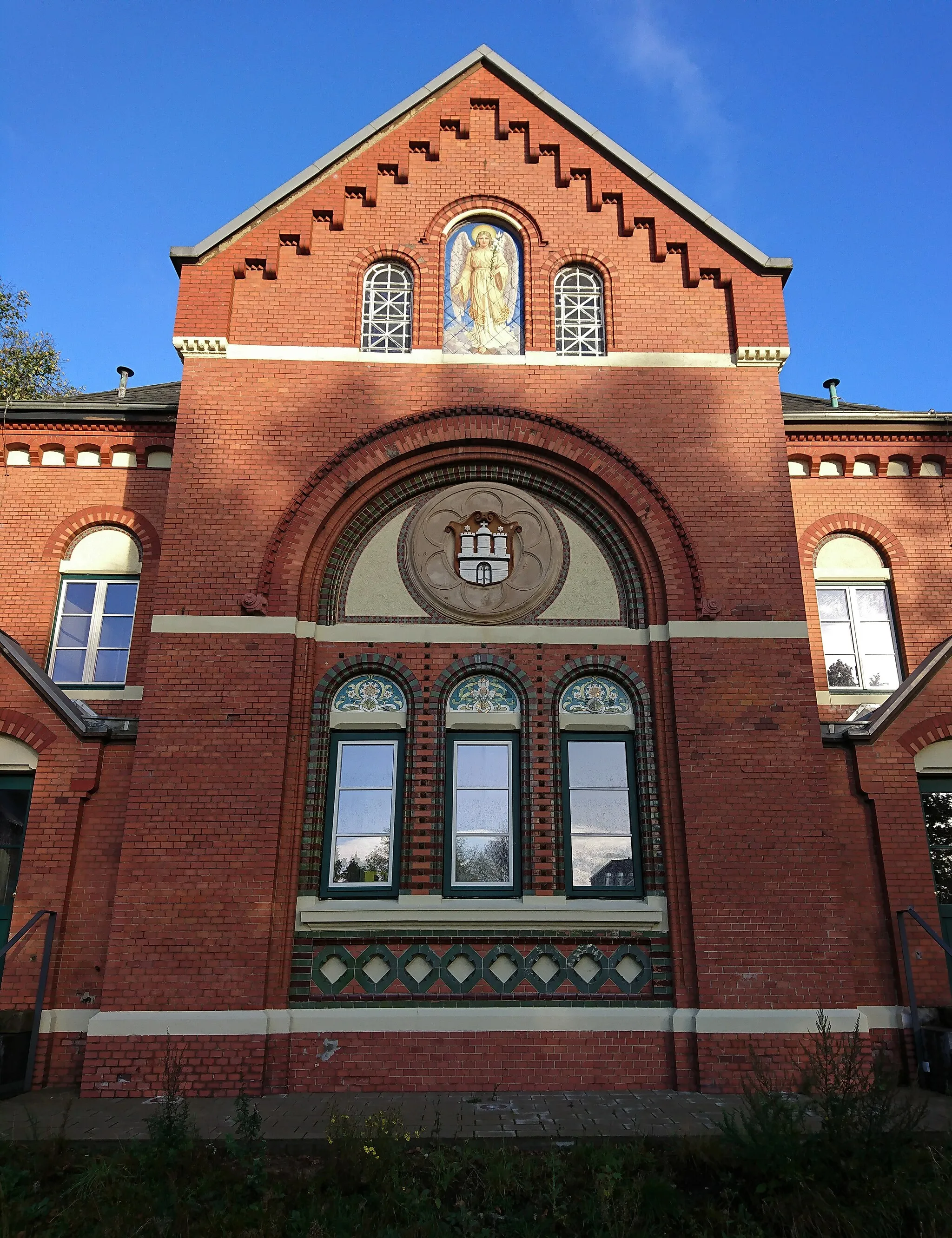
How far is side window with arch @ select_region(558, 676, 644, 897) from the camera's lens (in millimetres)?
10094

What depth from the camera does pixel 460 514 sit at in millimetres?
11523

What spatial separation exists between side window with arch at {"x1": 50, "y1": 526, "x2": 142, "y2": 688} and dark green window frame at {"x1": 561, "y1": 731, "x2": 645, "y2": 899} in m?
5.90

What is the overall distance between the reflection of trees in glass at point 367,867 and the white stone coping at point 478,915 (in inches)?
9.6

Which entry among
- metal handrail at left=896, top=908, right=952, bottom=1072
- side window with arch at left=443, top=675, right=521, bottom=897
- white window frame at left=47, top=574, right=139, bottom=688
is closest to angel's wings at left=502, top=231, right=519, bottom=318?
side window with arch at left=443, top=675, right=521, bottom=897

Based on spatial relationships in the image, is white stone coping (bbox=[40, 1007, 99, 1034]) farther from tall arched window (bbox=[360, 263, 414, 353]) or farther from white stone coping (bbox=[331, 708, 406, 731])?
tall arched window (bbox=[360, 263, 414, 353])

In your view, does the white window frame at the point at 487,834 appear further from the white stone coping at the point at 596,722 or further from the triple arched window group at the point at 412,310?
the triple arched window group at the point at 412,310

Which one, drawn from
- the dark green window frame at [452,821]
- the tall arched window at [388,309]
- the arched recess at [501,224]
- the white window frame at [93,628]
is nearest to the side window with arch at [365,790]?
the dark green window frame at [452,821]

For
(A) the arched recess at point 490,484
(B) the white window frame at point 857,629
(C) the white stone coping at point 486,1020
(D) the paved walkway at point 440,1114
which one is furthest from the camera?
(B) the white window frame at point 857,629

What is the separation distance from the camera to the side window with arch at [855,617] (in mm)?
12414

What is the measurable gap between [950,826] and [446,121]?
11.5 m

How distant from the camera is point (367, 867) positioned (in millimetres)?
10047

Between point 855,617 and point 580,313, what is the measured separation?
5809mm

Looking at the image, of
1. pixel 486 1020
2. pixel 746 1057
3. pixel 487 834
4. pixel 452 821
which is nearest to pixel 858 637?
pixel 746 1057

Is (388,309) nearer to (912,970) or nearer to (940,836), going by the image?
(940,836)
